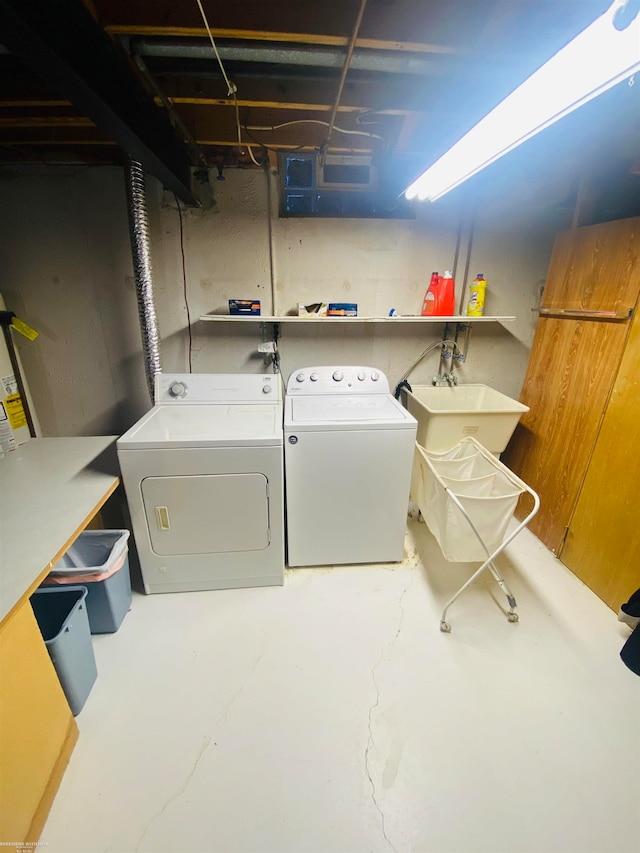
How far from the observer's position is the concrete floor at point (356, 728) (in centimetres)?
104

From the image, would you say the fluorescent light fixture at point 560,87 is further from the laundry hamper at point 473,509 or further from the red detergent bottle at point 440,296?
the laundry hamper at point 473,509

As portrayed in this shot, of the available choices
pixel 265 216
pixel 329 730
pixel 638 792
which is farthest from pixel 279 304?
pixel 638 792

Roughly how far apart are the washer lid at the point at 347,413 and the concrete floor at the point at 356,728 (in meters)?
0.95

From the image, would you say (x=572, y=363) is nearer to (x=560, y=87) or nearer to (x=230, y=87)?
(x=560, y=87)

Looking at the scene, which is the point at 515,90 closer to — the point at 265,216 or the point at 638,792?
the point at 265,216

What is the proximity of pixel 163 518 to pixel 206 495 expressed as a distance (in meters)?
0.25

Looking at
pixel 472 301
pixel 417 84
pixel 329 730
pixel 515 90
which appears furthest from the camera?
pixel 472 301

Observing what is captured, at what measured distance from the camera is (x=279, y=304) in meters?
2.37

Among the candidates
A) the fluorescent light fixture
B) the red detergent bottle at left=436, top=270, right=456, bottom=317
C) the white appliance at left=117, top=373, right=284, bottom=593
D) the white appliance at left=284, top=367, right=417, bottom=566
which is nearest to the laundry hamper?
the white appliance at left=284, top=367, right=417, bottom=566

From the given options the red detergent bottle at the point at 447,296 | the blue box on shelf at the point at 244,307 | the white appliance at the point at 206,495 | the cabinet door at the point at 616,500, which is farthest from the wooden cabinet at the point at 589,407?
the blue box on shelf at the point at 244,307

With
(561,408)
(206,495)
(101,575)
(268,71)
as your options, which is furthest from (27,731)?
(561,408)

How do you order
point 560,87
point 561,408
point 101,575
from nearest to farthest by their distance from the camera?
point 560,87, point 101,575, point 561,408

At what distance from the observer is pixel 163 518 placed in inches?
66.1

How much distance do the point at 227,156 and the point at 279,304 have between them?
2.97 ft
